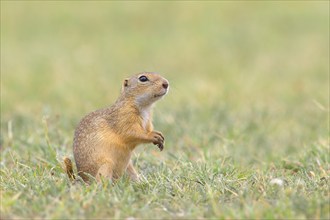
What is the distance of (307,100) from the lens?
987 centimetres

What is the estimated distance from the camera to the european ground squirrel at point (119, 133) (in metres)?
5.47

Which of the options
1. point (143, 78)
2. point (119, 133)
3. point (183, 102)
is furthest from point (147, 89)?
point (183, 102)

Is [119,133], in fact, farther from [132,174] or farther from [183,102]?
[183,102]

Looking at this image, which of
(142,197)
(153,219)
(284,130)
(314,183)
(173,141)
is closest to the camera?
(153,219)

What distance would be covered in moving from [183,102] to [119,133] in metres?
3.90

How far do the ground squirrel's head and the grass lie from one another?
0.53 m

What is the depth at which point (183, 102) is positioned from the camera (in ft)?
30.9

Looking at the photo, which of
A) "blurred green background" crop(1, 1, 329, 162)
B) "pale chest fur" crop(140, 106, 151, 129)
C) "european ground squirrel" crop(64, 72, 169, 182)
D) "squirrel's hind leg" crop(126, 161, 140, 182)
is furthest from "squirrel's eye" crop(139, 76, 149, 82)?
"blurred green background" crop(1, 1, 329, 162)

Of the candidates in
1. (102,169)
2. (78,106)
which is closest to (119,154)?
(102,169)

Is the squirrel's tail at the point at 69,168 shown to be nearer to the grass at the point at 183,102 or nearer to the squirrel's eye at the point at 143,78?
the grass at the point at 183,102

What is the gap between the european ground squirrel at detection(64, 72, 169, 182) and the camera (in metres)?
5.47

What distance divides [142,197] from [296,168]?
1.95 metres

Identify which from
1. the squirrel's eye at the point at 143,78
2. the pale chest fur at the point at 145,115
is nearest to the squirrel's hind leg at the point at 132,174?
the pale chest fur at the point at 145,115

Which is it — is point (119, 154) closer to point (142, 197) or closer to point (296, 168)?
point (142, 197)
